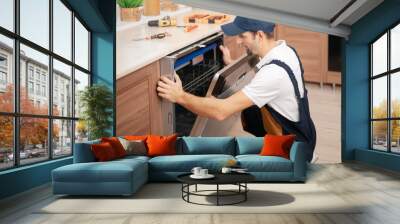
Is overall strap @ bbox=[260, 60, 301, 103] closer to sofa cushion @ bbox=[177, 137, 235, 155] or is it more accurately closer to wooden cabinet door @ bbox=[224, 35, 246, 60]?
wooden cabinet door @ bbox=[224, 35, 246, 60]

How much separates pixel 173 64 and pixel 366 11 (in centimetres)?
406

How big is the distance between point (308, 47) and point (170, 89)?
3.08 metres

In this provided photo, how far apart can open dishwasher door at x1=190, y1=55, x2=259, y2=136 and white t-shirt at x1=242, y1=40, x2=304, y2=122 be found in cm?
15

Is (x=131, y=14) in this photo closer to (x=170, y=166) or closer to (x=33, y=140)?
(x=33, y=140)

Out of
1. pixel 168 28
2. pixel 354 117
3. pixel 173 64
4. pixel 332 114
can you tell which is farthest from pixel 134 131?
pixel 354 117

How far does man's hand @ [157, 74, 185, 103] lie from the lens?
844 centimetres

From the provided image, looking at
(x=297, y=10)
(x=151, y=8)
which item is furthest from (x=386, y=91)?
(x=151, y=8)

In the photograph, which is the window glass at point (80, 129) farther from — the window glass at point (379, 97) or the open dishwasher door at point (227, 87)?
the window glass at point (379, 97)

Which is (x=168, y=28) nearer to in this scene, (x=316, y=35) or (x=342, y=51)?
(x=316, y=35)

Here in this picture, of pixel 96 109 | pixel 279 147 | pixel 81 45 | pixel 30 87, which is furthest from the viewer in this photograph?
pixel 81 45

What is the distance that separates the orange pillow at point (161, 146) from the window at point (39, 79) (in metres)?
1.54

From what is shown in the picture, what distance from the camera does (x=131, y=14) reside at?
860 centimetres

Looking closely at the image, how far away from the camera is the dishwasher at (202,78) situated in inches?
328

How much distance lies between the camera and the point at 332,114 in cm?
882
